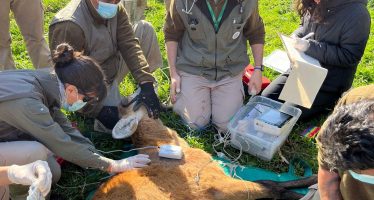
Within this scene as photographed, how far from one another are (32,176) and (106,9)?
180cm

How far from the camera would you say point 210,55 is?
4262 mm

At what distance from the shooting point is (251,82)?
439 centimetres

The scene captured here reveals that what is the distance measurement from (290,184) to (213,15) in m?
1.76

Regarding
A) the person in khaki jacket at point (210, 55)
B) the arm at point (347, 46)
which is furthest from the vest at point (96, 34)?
the arm at point (347, 46)

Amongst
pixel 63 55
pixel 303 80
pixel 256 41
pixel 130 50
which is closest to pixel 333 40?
pixel 303 80

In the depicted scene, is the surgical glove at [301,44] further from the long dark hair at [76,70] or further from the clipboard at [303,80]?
the long dark hair at [76,70]

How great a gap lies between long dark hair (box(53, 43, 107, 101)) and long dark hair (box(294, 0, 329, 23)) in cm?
226

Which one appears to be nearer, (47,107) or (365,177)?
(365,177)

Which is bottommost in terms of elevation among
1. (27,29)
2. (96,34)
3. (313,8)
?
(27,29)

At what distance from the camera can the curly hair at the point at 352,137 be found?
186 centimetres

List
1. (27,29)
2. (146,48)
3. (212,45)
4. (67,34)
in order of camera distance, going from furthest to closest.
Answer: (146,48) < (27,29) < (212,45) < (67,34)

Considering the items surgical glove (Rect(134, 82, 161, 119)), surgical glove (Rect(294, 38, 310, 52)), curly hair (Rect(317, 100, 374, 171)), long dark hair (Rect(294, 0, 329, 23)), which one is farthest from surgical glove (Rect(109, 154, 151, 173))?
long dark hair (Rect(294, 0, 329, 23))

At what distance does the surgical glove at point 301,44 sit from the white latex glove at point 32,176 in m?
2.73

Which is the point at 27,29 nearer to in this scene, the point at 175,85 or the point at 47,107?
the point at 175,85
